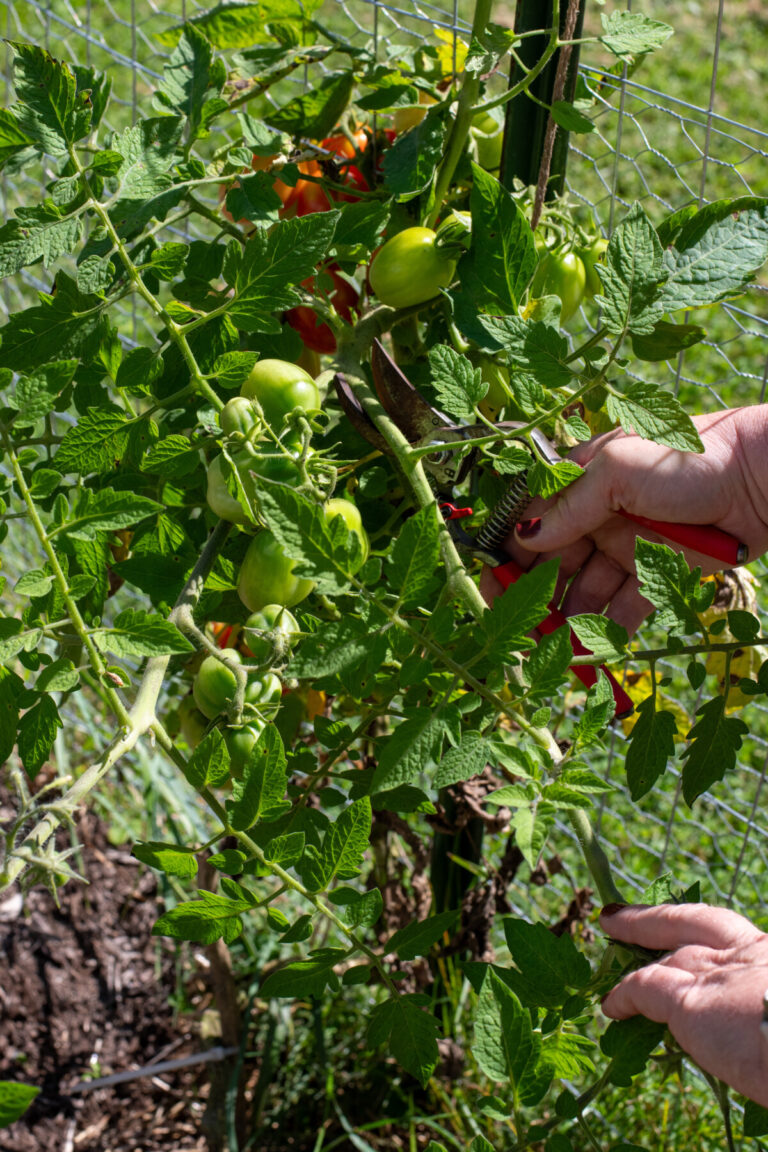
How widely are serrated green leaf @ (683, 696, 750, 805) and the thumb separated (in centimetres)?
18

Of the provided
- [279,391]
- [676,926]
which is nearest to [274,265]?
[279,391]

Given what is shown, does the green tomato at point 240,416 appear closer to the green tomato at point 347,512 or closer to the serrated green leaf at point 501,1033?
the green tomato at point 347,512

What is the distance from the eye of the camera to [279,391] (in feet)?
2.45

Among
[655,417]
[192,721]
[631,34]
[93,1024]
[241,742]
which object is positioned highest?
[631,34]

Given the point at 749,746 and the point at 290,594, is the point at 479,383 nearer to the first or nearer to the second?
the point at 290,594

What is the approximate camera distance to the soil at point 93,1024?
1484 mm

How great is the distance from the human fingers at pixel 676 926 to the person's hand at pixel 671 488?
0.99 feet

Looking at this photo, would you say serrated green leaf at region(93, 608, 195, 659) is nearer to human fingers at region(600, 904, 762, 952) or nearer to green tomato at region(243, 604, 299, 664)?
green tomato at region(243, 604, 299, 664)

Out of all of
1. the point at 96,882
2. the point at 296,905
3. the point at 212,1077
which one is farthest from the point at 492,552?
the point at 96,882

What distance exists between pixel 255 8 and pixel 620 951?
33.0 inches

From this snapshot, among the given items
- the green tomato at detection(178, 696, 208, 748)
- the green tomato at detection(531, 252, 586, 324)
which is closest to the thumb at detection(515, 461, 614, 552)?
the green tomato at detection(531, 252, 586, 324)

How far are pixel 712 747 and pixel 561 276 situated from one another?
0.41 metres

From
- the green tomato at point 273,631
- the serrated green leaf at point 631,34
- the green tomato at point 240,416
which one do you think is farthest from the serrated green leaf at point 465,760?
the serrated green leaf at point 631,34

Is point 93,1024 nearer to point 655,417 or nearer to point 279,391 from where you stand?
point 279,391
